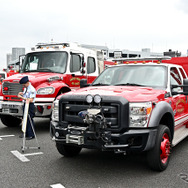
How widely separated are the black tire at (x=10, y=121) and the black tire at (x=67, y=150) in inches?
174

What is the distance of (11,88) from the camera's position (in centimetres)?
841

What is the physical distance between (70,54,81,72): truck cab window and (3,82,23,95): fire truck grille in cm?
182

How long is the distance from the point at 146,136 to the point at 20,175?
215 centimetres

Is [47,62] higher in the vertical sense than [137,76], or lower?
higher

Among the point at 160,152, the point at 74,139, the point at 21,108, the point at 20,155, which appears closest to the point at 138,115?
the point at 160,152

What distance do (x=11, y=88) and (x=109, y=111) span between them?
4.82 meters

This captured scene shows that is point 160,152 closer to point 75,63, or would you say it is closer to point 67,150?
point 67,150

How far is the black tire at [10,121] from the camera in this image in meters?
9.45

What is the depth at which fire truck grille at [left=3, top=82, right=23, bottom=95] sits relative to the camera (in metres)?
8.27

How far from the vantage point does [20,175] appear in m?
4.71

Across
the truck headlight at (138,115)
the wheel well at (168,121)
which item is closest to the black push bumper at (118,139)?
the truck headlight at (138,115)

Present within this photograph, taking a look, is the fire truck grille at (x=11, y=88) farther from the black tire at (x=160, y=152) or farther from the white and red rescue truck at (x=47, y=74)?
the black tire at (x=160, y=152)

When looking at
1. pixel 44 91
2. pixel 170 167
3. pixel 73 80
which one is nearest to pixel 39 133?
pixel 44 91

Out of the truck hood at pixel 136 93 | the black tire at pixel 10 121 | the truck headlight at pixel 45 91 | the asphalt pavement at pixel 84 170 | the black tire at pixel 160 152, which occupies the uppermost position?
the truck hood at pixel 136 93
